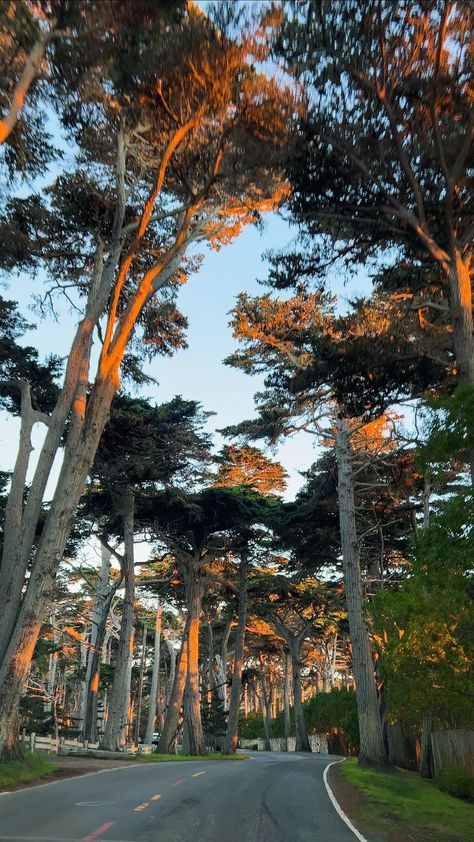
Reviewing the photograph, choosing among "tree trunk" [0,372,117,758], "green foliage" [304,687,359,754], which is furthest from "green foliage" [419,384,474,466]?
"green foliage" [304,687,359,754]

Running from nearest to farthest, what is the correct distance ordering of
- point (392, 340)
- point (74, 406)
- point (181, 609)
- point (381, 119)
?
point (381, 119), point (392, 340), point (74, 406), point (181, 609)

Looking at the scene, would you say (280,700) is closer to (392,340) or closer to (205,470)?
(205,470)

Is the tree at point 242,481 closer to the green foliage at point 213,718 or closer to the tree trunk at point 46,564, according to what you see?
the green foliage at point 213,718

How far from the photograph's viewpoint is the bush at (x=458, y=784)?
1634 centimetres

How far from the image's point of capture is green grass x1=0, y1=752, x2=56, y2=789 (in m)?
13.1

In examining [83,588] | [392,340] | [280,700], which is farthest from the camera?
[280,700]

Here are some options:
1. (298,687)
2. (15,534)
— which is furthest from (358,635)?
(298,687)

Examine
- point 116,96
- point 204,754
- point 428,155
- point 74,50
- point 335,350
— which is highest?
point 116,96

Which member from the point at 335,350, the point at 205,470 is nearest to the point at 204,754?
the point at 205,470

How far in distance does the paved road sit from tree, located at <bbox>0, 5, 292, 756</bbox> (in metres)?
3.09

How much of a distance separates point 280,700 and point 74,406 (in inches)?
3806

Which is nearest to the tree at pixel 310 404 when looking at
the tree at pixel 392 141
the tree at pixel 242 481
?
the tree at pixel 392 141

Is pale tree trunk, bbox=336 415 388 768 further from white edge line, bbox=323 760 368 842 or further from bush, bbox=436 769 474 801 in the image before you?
white edge line, bbox=323 760 368 842

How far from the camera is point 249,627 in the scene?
49.4 metres
